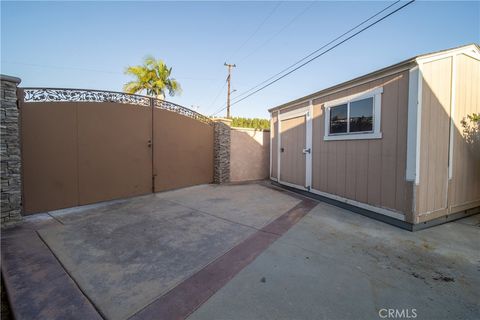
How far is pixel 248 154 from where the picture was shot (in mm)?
8008

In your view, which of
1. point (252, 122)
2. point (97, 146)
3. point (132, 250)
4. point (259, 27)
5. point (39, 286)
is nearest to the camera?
point (39, 286)

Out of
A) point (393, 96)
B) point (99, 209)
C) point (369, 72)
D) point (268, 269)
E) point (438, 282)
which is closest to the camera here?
point (438, 282)

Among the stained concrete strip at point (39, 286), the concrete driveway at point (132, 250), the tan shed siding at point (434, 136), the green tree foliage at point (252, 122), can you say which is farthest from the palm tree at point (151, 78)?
the tan shed siding at point (434, 136)

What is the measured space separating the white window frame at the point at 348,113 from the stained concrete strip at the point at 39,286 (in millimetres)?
4513

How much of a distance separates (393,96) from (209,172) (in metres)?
5.34

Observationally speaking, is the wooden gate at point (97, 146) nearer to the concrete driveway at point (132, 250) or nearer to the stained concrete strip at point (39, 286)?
the concrete driveway at point (132, 250)

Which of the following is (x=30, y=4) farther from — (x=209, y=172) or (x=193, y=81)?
(x=193, y=81)

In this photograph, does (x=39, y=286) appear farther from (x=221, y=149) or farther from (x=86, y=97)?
(x=221, y=149)

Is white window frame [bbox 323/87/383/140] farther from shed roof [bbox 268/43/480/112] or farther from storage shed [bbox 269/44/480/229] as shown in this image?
shed roof [bbox 268/43/480/112]

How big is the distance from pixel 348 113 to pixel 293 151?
6.63ft

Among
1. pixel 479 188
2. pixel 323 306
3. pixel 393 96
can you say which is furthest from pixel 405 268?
pixel 479 188

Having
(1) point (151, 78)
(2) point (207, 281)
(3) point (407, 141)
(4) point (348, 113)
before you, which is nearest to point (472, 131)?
(3) point (407, 141)

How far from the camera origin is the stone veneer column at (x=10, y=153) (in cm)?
323

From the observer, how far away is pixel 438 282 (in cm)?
→ 203
